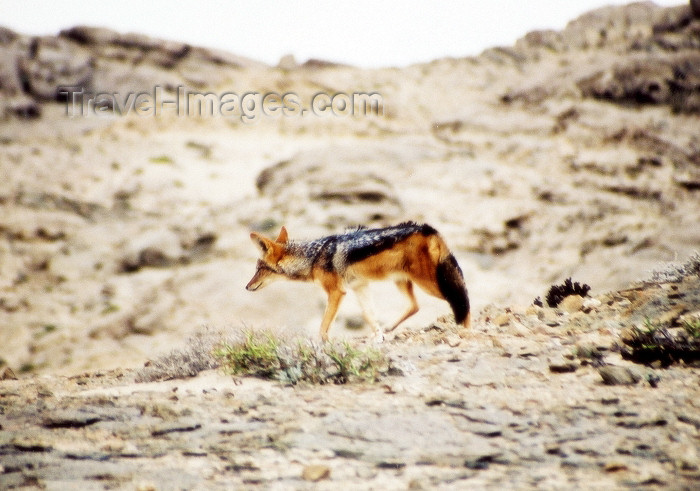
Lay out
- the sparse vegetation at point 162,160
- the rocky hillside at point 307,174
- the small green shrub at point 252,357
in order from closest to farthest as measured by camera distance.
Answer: the small green shrub at point 252,357 → the rocky hillside at point 307,174 → the sparse vegetation at point 162,160

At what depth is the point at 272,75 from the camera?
3422 centimetres

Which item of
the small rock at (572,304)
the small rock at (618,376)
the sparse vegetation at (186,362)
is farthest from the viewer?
the small rock at (572,304)

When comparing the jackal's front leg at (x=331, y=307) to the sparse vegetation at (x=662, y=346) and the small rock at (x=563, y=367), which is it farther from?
the sparse vegetation at (x=662, y=346)

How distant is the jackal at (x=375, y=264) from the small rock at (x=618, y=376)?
2270 millimetres

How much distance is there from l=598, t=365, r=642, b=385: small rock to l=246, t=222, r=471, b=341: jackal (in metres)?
2.27

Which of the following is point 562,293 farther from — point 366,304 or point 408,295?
point 366,304

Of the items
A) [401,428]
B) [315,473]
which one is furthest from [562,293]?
[315,473]

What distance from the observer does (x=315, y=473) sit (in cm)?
363

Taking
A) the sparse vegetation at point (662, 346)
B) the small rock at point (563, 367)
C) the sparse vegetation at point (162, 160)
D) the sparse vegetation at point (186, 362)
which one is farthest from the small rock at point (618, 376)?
the sparse vegetation at point (162, 160)

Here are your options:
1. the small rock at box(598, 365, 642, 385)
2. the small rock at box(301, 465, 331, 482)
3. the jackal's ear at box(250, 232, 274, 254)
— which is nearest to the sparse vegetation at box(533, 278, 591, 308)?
the small rock at box(598, 365, 642, 385)

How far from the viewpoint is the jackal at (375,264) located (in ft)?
23.2

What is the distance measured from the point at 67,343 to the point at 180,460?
1571cm

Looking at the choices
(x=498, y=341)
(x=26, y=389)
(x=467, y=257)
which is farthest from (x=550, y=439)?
(x=467, y=257)

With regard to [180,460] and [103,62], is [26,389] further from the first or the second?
[103,62]
